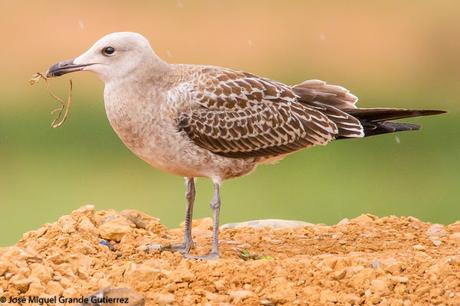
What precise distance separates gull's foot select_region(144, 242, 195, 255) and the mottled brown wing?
3.60ft

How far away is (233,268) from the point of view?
10.1m

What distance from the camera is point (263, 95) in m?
11.6

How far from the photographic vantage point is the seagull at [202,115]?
10.8m

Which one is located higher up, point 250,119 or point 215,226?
point 250,119

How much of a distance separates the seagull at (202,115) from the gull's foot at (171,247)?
2 centimetres

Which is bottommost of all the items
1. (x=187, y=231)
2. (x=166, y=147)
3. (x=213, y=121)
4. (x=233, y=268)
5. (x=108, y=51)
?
(x=233, y=268)

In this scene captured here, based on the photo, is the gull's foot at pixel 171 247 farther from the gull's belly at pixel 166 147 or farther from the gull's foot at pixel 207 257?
the gull's belly at pixel 166 147

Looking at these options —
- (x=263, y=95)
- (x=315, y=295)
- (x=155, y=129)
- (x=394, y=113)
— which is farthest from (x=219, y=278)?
(x=394, y=113)

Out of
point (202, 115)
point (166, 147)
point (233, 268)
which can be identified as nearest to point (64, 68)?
point (166, 147)

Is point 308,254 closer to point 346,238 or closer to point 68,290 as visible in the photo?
point 346,238

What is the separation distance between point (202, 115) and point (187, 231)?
4.31ft

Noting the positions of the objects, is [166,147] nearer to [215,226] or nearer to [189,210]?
[215,226]

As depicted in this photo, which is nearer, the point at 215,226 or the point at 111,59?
the point at 111,59


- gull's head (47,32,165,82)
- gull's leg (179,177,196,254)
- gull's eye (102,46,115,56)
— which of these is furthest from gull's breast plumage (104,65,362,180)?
gull's leg (179,177,196,254)
